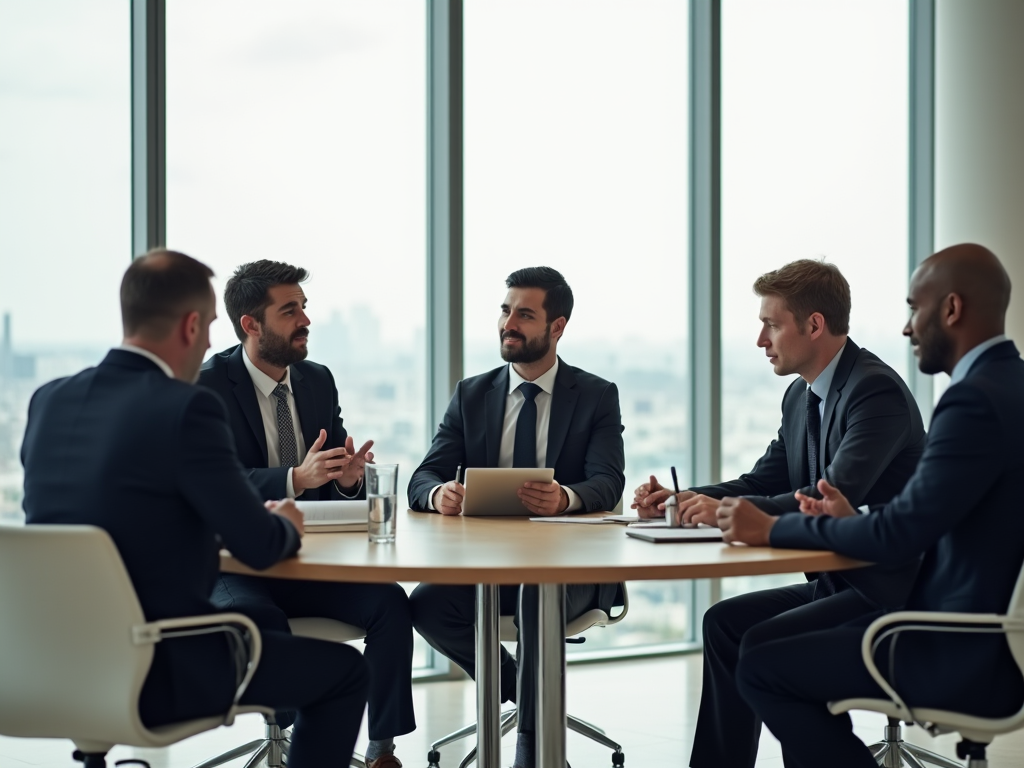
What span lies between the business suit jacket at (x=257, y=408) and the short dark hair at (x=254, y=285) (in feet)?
0.42

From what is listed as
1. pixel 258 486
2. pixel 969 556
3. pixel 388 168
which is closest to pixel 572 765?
pixel 258 486

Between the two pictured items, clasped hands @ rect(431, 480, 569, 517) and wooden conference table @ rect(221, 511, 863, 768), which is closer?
wooden conference table @ rect(221, 511, 863, 768)

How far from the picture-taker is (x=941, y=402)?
257 cm

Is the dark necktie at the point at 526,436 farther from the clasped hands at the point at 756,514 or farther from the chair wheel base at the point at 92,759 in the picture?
the chair wheel base at the point at 92,759

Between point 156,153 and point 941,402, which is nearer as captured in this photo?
point 941,402

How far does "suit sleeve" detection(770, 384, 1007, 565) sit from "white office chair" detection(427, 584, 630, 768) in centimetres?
115

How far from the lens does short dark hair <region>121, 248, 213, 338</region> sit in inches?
98.7

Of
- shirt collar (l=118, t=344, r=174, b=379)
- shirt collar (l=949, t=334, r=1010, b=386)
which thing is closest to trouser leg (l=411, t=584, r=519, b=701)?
shirt collar (l=118, t=344, r=174, b=379)

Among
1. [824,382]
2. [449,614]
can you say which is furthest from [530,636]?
[824,382]

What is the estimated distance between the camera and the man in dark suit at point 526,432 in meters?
3.70

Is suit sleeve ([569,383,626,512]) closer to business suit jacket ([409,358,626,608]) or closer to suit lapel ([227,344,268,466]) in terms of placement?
business suit jacket ([409,358,626,608])

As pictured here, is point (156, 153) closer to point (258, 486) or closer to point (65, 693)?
point (258, 486)

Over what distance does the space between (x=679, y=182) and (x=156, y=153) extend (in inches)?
103

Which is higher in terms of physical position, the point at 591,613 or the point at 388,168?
the point at 388,168
